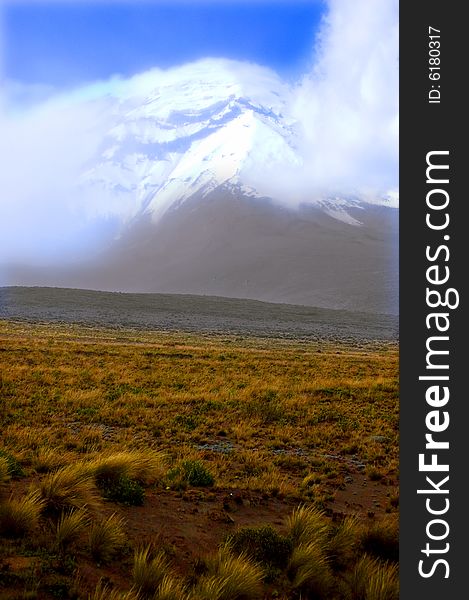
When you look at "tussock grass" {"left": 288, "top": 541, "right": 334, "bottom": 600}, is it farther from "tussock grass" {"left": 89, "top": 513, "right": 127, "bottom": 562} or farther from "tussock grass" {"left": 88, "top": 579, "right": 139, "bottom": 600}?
"tussock grass" {"left": 89, "top": 513, "right": 127, "bottom": 562}

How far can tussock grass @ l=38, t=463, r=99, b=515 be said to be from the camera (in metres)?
6.88

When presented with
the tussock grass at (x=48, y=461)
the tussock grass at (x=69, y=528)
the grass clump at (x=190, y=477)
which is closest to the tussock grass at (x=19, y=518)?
the tussock grass at (x=69, y=528)

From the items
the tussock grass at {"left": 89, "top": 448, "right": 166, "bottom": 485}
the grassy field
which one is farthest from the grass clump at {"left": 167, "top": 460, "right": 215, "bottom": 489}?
the tussock grass at {"left": 89, "top": 448, "right": 166, "bottom": 485}

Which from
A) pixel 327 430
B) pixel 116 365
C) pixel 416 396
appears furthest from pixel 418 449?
pixel 116 365

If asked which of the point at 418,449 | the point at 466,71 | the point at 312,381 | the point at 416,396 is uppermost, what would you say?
the point at 466,71

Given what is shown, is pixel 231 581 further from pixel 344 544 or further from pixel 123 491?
pixel 123 491

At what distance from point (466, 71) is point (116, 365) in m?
25.5

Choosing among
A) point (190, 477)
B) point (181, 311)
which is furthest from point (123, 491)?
point (181, 311)

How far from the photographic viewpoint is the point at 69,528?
6.14 metres

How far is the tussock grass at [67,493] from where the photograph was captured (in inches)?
271

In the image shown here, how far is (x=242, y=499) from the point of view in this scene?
8914mm

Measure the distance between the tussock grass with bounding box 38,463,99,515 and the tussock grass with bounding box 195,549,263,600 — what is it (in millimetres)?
2125

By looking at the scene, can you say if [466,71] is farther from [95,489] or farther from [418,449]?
[95,489]

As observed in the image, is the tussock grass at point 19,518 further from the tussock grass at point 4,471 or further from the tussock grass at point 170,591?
the tussock grass at point 170,591
